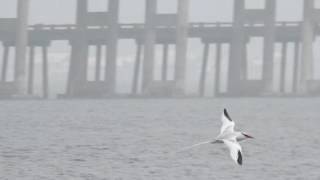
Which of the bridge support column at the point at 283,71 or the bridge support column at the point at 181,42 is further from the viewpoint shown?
the bridge support column at the point at 283,71

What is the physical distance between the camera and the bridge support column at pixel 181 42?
13025cm

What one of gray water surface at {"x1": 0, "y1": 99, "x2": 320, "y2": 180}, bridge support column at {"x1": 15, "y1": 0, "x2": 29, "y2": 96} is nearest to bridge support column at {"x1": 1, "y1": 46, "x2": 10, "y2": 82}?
bridge support column at {"x1": 15, "y1": 0, "x2": 29, "y2": 96}

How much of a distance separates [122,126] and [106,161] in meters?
27.4

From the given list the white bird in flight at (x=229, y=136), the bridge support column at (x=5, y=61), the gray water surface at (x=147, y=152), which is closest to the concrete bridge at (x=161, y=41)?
the bridge support column at (x=5, y=61)

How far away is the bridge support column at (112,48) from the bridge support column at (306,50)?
23956 millimetres

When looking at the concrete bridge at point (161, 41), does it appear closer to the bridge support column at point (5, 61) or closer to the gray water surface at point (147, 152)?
the bridge support column at point (5, 61)

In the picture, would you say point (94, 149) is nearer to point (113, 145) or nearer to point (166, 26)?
point (113, 145)

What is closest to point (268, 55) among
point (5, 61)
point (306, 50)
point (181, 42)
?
point (306, 50)

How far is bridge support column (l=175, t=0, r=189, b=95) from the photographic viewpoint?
427 feet

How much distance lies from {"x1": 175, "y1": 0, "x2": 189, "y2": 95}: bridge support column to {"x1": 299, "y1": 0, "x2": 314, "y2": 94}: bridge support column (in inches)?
588

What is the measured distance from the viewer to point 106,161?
40188 mm

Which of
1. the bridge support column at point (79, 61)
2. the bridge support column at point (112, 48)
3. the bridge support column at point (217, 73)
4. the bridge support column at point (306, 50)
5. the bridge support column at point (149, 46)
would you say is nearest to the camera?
the bridge support column at point (306, 50)

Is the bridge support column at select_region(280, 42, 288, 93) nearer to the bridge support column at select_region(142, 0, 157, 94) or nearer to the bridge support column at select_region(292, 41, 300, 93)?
the bridge support column at select_region(292, 41, 300, 93)

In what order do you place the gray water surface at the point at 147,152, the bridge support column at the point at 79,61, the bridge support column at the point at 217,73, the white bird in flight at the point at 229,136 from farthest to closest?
the bridge support column at the point at 217,73
the bridge support column at the point at 79,61
the gray water surface at the point at 147,152
the white bird in flight at the point at 229,136
